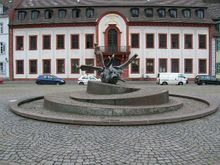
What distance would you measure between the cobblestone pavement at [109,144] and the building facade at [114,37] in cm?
3908

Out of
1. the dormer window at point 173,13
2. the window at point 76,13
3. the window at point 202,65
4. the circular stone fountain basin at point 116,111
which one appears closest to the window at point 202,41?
the window at point 202,65

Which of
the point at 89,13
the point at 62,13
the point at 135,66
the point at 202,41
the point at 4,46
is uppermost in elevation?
the point at 62,13

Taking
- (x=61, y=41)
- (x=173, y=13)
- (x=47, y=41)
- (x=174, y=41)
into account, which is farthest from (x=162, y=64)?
(x=47, y=41)

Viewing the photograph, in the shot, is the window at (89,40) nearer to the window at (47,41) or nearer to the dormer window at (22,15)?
the window at (47,41)

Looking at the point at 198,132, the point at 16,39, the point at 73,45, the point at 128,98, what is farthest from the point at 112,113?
the point at 16,39

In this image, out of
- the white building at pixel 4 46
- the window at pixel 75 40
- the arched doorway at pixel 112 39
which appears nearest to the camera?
the arched doorway at pixel 112 39

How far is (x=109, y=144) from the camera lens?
290 inches

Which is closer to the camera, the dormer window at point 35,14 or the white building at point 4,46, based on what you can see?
the dormer window at point 35,14

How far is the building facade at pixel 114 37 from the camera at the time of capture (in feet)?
158

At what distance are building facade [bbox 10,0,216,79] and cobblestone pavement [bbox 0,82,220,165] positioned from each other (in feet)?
128

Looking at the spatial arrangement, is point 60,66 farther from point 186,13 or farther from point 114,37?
point 186,13

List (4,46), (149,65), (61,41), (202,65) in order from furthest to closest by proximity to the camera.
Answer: (4,46)
(202,65)
(61,41)
(149,65)

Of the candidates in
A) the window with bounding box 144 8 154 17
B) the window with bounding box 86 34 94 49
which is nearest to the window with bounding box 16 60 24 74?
the window with bounding box 86 34 94 49

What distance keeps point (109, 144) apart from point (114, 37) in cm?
4212
